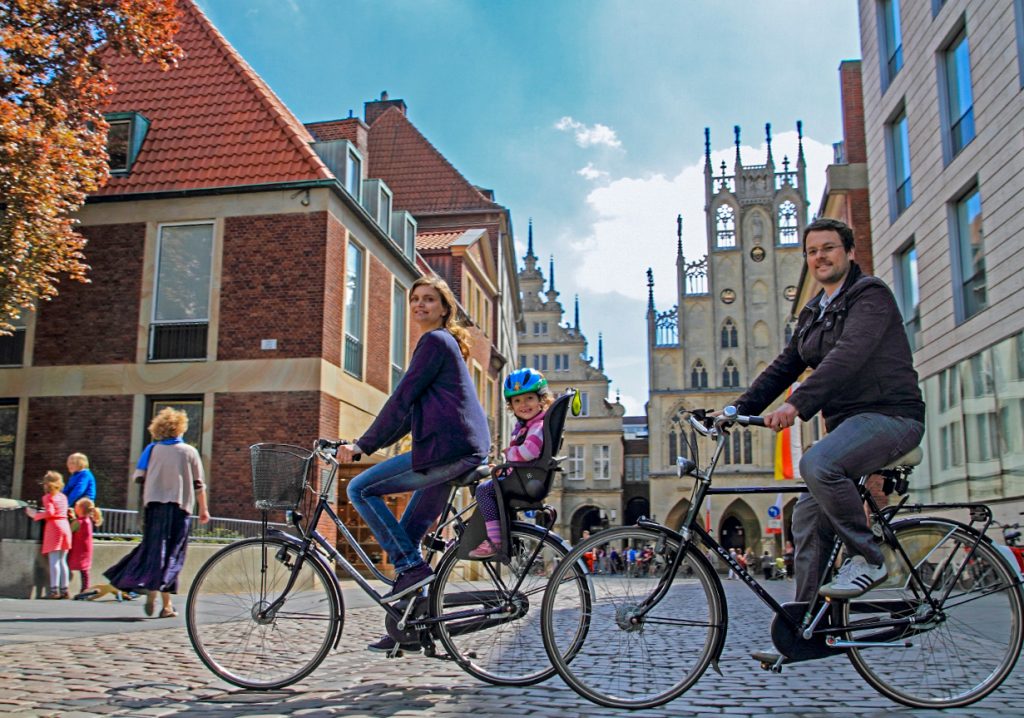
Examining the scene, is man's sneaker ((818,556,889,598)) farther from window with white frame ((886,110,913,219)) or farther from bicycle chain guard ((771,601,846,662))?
window with white frame ((886,110,913,219))

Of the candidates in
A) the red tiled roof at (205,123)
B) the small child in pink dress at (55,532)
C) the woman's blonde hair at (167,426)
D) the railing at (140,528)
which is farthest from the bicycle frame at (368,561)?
the red tiled roof at (205,123)

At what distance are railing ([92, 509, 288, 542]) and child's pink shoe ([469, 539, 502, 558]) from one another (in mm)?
6961

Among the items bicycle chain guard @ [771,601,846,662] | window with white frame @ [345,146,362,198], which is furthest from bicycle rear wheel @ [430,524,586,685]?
window with white frame @ [345,146,362,198]

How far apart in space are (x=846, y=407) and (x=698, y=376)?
57.3 metres

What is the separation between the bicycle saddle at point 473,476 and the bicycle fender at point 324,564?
0.72 m

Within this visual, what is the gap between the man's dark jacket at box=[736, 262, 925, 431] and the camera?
4.03m

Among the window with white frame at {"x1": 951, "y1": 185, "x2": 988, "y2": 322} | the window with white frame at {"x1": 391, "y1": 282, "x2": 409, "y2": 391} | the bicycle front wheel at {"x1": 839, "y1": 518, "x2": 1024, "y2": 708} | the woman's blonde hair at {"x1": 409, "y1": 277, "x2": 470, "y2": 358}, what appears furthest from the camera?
the window with white frame at {"x1": 391, "y1": 282, "x2": 409, "y2": 391}

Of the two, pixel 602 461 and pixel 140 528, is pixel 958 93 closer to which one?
pixel 140 528

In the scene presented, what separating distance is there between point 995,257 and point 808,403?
12.7 metres

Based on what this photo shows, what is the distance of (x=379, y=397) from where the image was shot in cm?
1998

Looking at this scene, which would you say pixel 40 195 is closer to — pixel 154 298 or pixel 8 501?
pixel 8 501

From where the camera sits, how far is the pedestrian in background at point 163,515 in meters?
7.90

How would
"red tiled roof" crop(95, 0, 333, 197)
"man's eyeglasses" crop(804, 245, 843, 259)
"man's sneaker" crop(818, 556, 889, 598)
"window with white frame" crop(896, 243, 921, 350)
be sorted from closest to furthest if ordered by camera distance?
"man's sneaker" crop(818, 556, 889, 598) < "man's eyeglasses" crop(804, 245, 843, 259) < "red tiled roof" crop(95, 0, 333, 197) < "window with white frame" crop(896, 243, 921, 350)

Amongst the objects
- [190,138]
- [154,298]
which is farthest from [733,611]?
[190,138]
